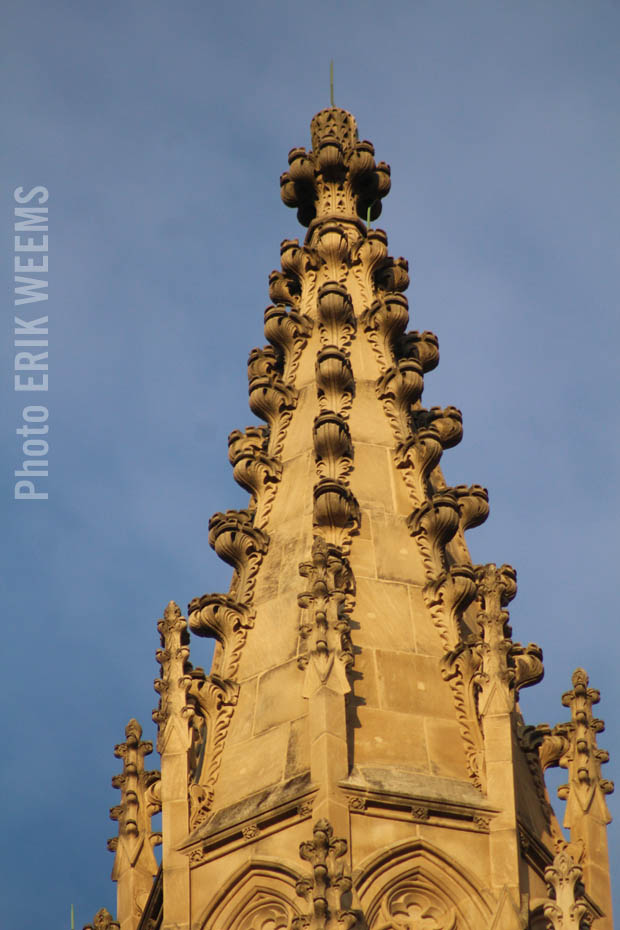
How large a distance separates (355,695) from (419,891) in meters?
3.16

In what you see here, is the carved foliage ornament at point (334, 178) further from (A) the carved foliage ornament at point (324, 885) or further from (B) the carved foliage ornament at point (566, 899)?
(A) the carved foliage ornament at point (324, 885)

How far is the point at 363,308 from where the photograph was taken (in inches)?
2085

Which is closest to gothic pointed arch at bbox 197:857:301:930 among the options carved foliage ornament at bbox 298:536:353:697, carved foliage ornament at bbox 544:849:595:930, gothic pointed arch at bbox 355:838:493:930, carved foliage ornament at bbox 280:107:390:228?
gothic pointed arch at bbox 355:838:493:930

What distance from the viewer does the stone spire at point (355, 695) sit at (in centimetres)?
4259

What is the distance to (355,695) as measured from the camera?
4450 cm

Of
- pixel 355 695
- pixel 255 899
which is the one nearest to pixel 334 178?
pixel 355 695

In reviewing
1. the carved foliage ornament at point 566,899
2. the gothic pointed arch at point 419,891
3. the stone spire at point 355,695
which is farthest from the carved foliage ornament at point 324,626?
the carved foliage ornament at point 566,899

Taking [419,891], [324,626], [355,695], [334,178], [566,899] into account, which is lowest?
[566,899]

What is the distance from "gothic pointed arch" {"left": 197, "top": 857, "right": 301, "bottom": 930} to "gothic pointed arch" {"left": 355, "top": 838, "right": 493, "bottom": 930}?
1054 millimetres

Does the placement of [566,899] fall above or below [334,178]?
below

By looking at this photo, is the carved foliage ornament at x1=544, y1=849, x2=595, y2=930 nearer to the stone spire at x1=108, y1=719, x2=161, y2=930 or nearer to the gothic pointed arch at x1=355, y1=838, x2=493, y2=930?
the gothic pointed arch at x1=355, y1=838, x2=493, y2=930

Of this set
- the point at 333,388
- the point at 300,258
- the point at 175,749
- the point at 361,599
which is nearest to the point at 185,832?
the point at 175,749

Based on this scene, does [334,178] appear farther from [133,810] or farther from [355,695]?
[355,695]

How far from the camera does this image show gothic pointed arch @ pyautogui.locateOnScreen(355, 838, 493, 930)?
4216 centimetres
